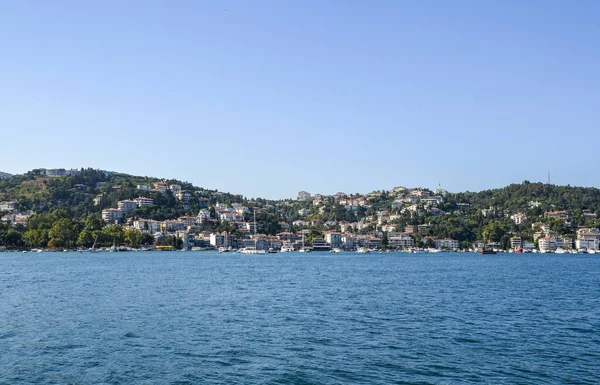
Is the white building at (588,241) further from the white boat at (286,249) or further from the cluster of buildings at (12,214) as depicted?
the cluster of buildings at (12,214)

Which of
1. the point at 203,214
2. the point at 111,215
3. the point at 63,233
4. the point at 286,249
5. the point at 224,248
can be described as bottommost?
the point at 286,249

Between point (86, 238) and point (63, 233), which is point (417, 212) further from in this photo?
point (63, 233)

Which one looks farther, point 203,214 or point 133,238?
point 203,214

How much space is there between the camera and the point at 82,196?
189 m

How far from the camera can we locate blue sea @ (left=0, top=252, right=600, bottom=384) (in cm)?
1645

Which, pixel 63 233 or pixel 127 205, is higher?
pixel 127 205

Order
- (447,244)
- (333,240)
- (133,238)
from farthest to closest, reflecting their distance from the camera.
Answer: (333,240)
(447,244)
(133,238)

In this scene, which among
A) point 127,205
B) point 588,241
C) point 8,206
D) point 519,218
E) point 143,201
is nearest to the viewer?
point 588,241

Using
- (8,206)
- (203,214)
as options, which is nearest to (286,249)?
(203,214)

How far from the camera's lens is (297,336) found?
21672 millimetres

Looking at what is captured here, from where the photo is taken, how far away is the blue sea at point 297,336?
1645 cm

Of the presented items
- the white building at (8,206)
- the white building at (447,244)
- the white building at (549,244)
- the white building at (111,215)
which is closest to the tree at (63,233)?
the white building at (111,215)

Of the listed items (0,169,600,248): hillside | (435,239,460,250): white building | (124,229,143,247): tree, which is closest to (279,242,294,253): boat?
(0,169,600,248): hillside

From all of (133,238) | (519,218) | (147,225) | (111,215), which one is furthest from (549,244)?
(111,215)
